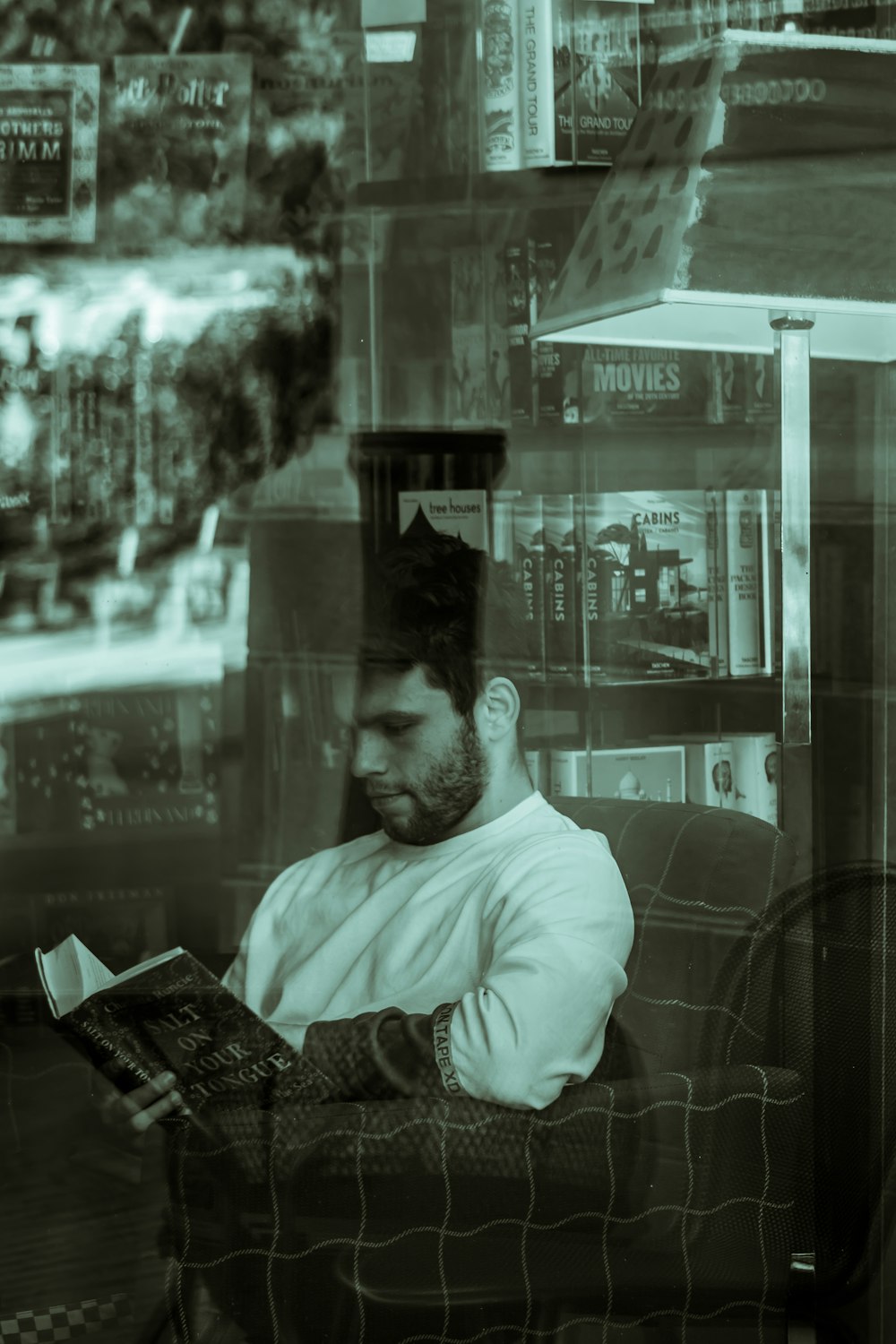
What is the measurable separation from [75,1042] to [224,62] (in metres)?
0.91

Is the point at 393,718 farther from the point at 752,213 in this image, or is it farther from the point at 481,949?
A: the point at 752,213

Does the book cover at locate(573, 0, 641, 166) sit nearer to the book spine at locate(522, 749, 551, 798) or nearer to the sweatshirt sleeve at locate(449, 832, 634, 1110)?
the book spine at locate(522, 749, 551, 798)

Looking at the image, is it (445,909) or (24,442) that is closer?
(445,909)

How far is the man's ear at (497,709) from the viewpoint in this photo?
1142mm

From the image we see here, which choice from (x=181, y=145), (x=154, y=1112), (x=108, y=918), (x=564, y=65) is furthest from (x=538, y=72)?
(x=154, y=1112)

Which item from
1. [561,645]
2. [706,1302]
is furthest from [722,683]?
[706,1302]

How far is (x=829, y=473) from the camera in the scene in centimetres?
125

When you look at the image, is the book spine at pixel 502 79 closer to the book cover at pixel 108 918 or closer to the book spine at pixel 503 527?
the book spine at pixel 503 527

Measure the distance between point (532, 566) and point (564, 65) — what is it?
0.45m

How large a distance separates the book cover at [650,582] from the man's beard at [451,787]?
0.50 feet

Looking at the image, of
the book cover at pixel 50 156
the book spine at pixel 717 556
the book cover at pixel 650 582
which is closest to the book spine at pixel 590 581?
the book cover at pixel 650 582

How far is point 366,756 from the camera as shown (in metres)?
1.17

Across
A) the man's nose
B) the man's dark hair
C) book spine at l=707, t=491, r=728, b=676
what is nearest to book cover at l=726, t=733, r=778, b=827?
book spine at l=707, t=491, r=728, b=676

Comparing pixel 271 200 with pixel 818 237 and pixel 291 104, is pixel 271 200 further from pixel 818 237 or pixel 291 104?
pixel 818 237
